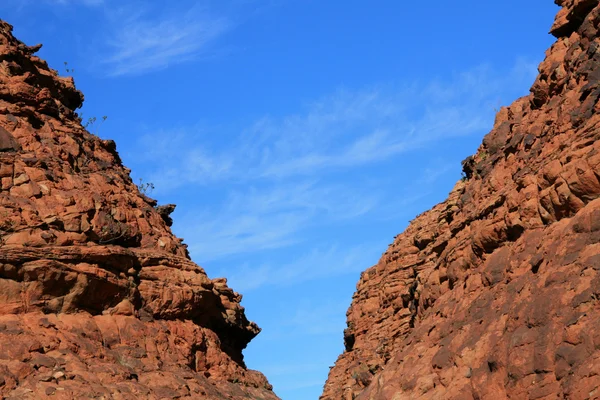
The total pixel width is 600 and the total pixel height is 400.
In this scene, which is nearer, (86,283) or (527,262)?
(527,262)

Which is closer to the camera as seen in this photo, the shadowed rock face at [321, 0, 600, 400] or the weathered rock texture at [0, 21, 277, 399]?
the shadowed rock face at [321, 0, 600, 400]

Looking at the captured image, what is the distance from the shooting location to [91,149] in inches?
1737

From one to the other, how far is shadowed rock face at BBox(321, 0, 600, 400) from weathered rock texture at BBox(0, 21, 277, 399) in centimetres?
881

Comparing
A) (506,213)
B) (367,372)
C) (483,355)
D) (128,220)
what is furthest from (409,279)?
A: (483,355)

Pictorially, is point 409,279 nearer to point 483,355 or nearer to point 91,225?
point 91,225

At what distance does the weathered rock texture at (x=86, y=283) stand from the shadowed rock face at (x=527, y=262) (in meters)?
8.81

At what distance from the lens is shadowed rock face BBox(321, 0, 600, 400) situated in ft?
76.8

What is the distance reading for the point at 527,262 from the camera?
28.2 m

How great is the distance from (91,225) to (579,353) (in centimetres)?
2162

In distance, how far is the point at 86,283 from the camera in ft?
112

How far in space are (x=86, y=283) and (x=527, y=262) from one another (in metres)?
16.6

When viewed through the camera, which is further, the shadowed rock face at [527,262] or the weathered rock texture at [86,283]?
the weathered rock texture at [86,283]

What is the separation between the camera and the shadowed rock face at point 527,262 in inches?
922

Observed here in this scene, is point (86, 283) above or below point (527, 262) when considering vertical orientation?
above
